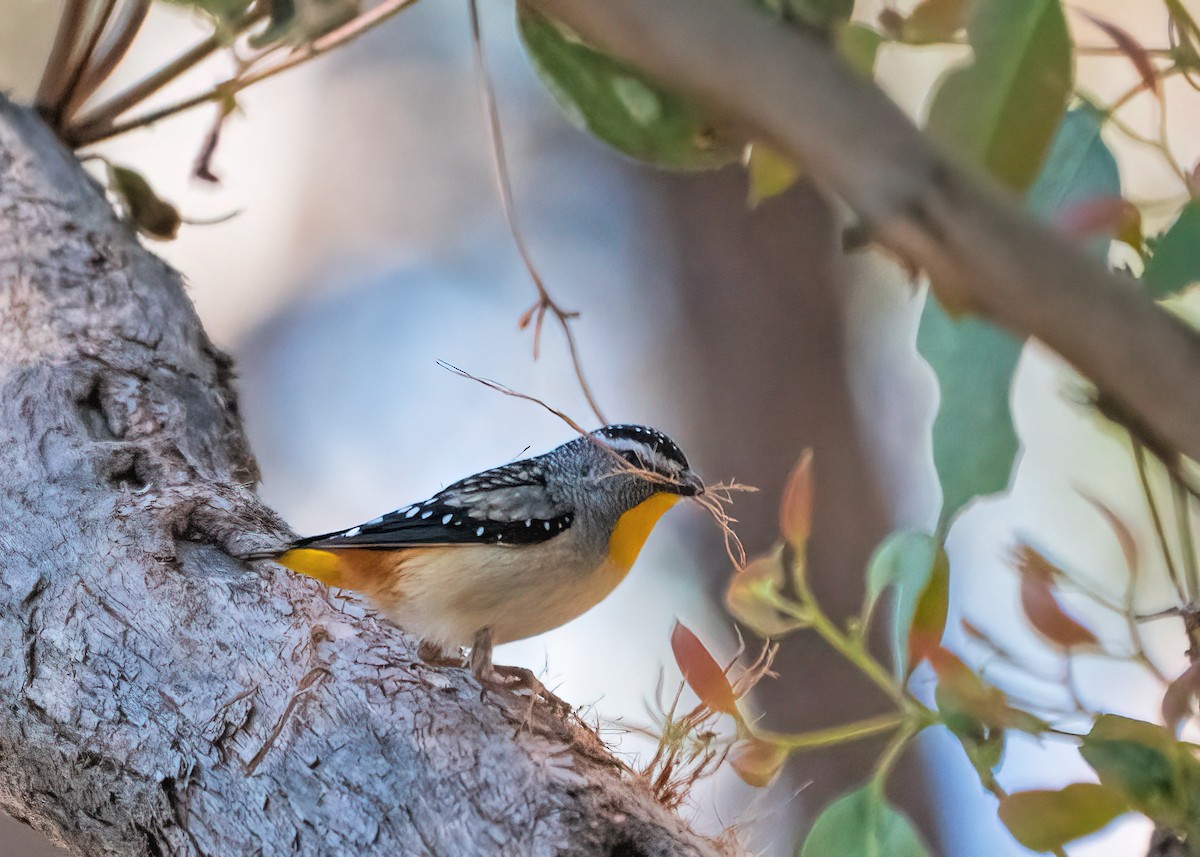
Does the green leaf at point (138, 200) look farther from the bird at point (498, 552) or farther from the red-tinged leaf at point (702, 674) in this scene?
the red-tinged leaf at point (702, 674)

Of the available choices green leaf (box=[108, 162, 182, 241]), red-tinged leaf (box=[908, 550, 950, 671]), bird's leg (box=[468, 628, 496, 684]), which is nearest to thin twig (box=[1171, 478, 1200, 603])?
red-tinged leaf (box=[908, 550, 950, 671])

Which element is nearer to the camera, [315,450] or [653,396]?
[653,396]

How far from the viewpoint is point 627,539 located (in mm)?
1600

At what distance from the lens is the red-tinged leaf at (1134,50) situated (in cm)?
50

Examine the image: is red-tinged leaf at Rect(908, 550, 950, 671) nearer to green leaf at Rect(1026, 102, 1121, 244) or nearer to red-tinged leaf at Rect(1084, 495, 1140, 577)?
red-tinged leaf at Rect(1084, 495, 1140, 577)

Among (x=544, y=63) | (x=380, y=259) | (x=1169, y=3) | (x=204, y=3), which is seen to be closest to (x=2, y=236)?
(x=204, y=3)

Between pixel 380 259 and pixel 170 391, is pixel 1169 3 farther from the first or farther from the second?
pixel 380 259

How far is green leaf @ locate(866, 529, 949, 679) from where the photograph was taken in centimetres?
58

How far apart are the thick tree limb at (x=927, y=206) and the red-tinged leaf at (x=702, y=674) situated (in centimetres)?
54

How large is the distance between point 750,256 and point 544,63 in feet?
6.52

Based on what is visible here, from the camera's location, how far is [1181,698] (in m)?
0.50

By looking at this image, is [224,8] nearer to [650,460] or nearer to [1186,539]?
[650,460]

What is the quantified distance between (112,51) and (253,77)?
18.1 inches

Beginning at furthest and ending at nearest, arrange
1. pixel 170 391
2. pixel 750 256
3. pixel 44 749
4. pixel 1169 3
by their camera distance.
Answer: pixel 750 256
pixel 170 391
pixel 44 749
pixel 1169 3
